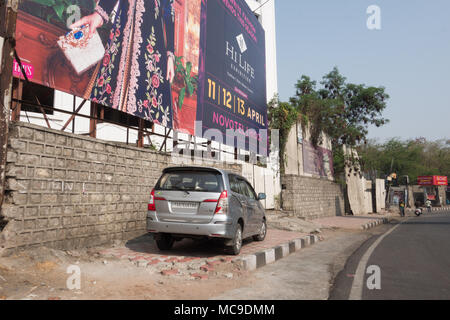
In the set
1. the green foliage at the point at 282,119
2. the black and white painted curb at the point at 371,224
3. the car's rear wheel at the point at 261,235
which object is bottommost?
the black and white painted curb at the point at 371,224

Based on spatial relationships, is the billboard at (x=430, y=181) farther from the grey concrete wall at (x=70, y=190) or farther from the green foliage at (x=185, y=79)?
the grey concrete wall at (x=70, y=190)

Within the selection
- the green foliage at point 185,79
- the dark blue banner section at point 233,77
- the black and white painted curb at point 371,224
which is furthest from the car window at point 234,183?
the black and white painted curb at point 371,224

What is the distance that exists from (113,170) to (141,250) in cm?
177

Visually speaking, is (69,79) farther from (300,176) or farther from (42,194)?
(300,176)

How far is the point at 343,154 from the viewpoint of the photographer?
24.2 meters

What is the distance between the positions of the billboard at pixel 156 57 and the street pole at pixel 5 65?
39 centimetres

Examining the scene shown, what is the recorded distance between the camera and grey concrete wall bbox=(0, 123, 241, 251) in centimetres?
493

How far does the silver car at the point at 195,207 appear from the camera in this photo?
584 cm

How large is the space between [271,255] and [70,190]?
393cm

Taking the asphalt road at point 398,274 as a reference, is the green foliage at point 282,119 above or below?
above

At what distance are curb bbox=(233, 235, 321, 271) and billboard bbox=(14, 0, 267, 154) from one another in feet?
14.1

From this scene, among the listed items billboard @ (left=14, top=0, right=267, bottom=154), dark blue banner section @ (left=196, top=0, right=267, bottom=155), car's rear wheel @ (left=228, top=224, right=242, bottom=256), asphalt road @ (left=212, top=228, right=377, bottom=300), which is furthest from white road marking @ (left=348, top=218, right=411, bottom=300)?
dark blue banner section @ (left=196, top=0, right=267, bottom=155)

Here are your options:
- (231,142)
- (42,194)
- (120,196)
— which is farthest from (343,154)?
(42,194)

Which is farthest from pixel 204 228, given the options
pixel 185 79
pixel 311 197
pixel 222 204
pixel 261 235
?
pixel 311 197
